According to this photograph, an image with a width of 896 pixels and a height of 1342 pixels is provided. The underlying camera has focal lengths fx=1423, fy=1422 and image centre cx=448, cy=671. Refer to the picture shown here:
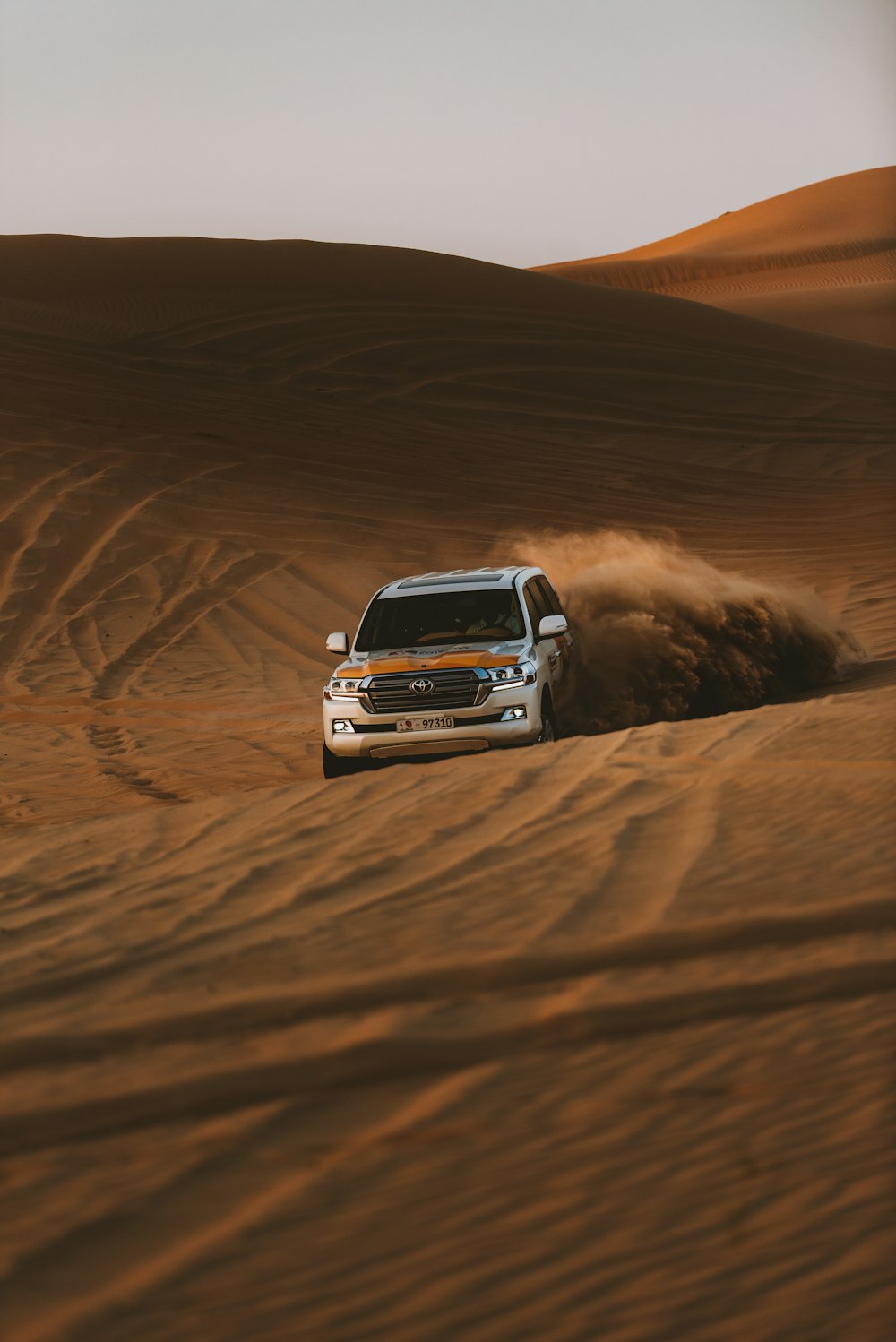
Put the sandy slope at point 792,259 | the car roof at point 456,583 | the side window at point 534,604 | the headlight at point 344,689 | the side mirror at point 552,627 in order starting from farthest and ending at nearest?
the sandy slope at point 792,259 → the car roof at point 456,583 → the side window at point 534,604 → the side mirror at point 552,627 → the headlight at point 344,689

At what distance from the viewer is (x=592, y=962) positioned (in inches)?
217

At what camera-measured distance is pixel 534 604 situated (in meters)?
11.0

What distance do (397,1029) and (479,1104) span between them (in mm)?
632

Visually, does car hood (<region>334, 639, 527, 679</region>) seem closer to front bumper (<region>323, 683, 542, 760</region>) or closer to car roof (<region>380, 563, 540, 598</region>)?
front bumper (<region>323, 683, 542, 760</region>)

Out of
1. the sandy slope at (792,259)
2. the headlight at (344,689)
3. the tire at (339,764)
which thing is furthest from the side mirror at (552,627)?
the sandy slope at (792,259)

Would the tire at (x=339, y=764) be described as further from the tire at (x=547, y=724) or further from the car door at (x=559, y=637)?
the car door at (x=559, y=637)

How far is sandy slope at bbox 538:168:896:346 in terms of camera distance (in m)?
74.2

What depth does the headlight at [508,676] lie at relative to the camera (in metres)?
9.87

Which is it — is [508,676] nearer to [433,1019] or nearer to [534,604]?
[534,604]

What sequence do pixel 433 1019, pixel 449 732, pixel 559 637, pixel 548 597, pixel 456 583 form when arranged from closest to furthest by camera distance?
pixel 433 1019, pixel 449 732, pixel 456 583, pixel 559 637, pixel 548 597

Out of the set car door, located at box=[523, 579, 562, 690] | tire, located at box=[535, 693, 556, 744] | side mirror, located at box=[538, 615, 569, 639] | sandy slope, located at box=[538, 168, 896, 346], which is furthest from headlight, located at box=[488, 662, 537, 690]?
sandy slope, located at box=[538, 168, 896, 346]

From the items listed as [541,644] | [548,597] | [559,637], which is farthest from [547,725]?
[548,597]

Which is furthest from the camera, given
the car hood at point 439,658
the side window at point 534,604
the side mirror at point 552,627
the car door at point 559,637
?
the car door at point 559,637

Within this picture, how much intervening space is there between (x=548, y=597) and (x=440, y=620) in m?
1.26
